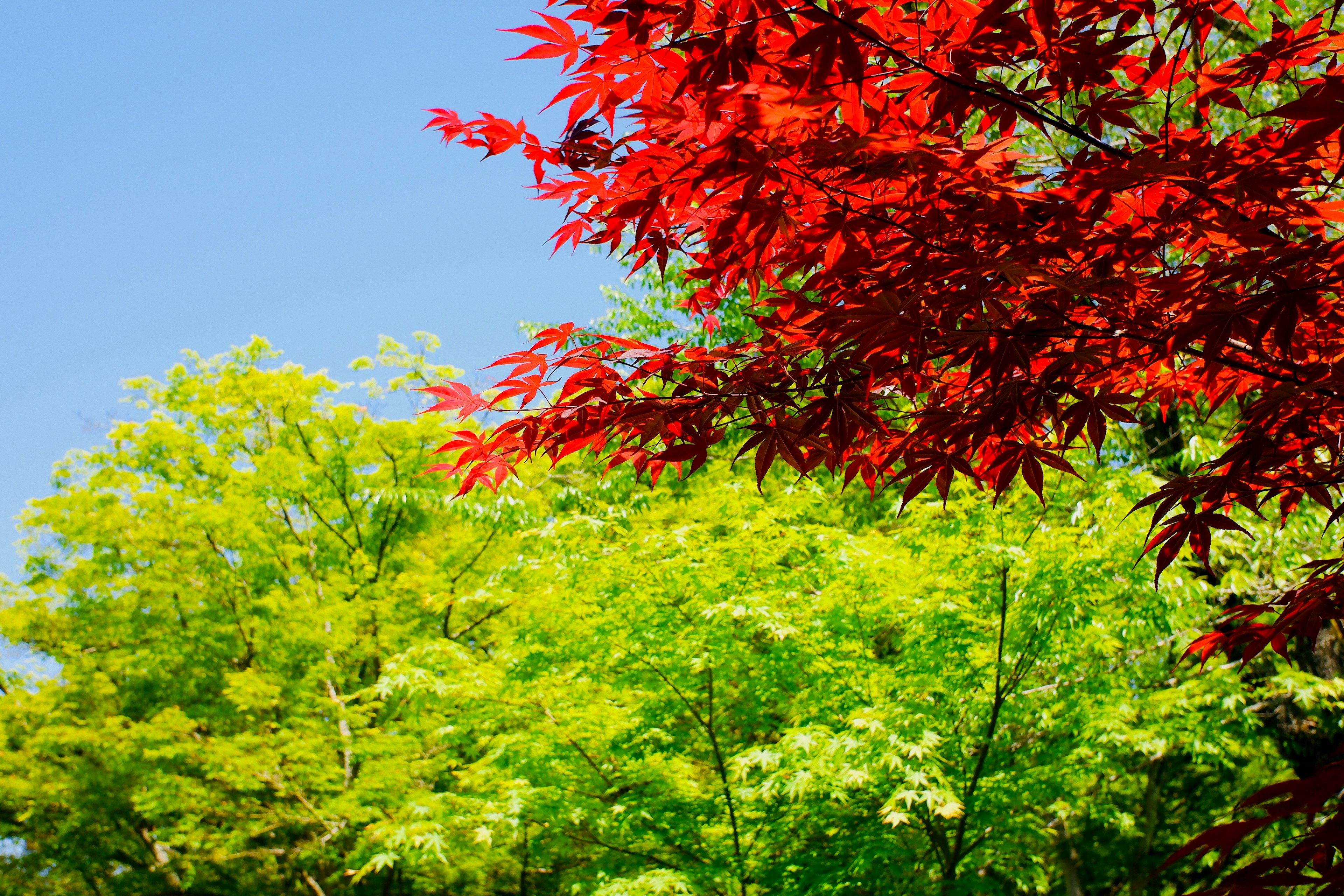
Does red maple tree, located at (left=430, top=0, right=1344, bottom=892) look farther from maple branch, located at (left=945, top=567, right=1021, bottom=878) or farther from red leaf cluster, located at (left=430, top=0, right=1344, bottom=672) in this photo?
maple branch, located at (left=945, top=567, right=1021, bottom=878)

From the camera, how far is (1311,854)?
142 centimetres

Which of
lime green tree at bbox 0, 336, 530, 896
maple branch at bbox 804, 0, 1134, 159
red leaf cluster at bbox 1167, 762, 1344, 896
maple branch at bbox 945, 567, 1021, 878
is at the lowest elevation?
red leaf cluster at bbox 1167, 762, 1344, 896

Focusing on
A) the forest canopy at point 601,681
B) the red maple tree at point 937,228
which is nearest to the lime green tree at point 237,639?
the forest canopy at point 601,681

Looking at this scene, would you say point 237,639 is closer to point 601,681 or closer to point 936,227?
point 601,681

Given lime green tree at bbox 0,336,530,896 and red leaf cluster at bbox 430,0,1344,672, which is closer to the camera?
red leaf cluster at bbox 430,0,1344,672

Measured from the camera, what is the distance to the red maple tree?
156 cm

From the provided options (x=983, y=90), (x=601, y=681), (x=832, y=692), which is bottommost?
(x=832, y=692)

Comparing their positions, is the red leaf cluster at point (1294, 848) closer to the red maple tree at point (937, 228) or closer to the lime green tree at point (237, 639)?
the red maple tree at point (937, 228)

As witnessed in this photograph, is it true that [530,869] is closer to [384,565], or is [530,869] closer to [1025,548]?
[384,565]

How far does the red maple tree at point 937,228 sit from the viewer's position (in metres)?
1.56

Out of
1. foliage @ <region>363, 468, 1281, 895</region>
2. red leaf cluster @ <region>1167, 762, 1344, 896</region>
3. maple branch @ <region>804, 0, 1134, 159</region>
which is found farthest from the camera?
foliage @ <region>363, 468, 1281, 895</region>

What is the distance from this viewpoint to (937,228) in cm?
176

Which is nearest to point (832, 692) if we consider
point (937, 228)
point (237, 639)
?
point (937, 228)

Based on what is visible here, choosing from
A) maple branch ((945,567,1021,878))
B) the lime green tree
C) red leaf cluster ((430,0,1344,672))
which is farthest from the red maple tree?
the lime green tree
